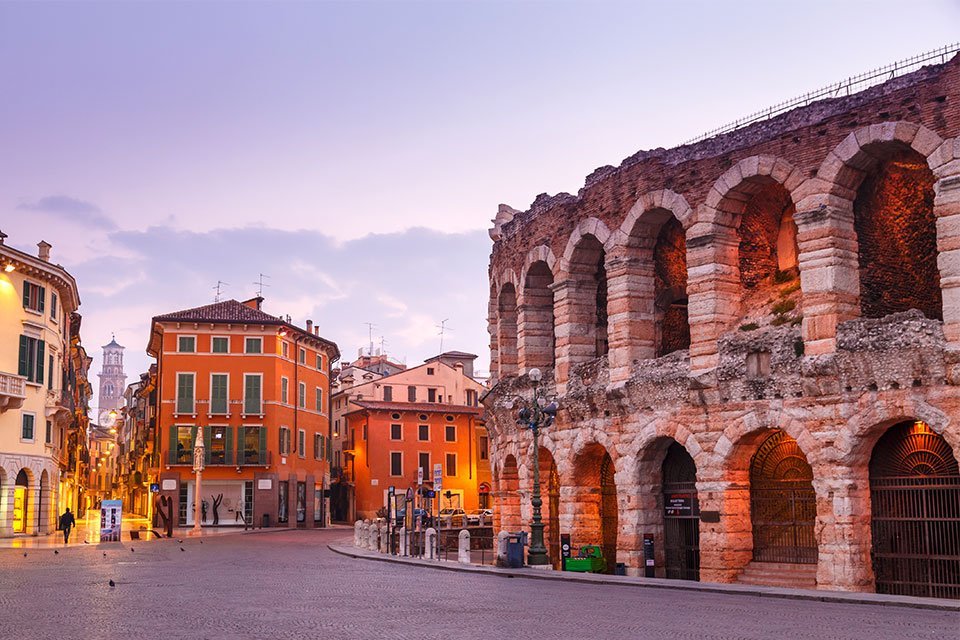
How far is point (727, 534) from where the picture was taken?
25.4m

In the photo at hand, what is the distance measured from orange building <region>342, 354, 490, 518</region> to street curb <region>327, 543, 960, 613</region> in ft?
133

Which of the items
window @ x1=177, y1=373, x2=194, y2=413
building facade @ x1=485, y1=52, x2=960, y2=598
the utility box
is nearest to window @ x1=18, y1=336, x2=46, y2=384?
window @ x1=177, y1=373, x2=194, y2=413

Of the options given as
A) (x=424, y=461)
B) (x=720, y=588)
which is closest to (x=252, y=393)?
(x=424, y=461)

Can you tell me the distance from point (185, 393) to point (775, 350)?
4199 cm

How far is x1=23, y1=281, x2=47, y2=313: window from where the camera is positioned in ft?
155

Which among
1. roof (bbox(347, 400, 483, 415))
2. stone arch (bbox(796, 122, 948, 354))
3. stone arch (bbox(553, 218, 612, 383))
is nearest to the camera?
stone arch (bbox(796, 122, 948, 354))

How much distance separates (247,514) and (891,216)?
42944 mm

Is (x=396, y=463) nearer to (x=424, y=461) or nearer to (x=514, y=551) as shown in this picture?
(x=424, y=461)

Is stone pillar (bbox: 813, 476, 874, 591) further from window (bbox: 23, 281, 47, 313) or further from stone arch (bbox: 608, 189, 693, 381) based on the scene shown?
window (bbox: 23, 281, 47, 313)

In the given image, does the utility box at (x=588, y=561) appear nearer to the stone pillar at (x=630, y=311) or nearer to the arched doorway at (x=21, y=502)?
the stone pillar at (x=630, y=311)

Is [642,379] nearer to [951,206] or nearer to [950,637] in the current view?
[951,206]

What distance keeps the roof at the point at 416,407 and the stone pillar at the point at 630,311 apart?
41.5 m

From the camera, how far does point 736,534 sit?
2548 cm

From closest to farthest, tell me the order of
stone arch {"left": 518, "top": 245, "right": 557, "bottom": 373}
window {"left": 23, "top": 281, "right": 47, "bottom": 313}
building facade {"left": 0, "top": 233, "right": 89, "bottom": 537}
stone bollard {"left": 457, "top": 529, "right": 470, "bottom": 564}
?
1. stone bollard {"left": 457, "top": 529, "right": 470, "bottom": 564}
2. stone arch {"left": 518, "top": 245, "right": 557, "bottom": 373}
3. building facade {"left": 0, "top": 233, "right": 89, "bottom": 537}
4. window {"left": 23, "top": 281, "right": 47, "bottom": 313}
